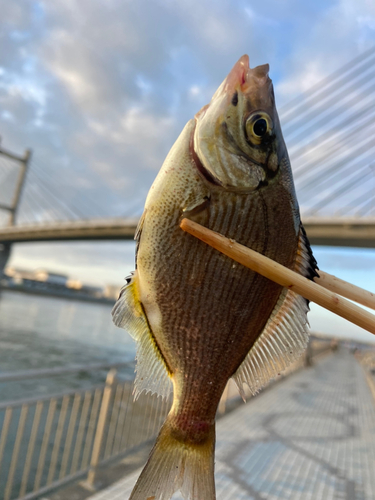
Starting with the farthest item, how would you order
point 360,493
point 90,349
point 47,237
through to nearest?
1. point 90,349
2. point 47,237
3. point 360,493

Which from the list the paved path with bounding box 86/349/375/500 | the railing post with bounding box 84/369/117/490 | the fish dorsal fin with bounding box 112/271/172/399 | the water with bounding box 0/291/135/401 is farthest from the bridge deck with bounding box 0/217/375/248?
the fish dorsal fin with bounding box 112/271/172/399

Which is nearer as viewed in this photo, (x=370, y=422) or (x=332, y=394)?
(x=370, y=422)

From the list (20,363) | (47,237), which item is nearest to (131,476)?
(20,363)

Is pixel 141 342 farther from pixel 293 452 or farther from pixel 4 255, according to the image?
pixel 4 255

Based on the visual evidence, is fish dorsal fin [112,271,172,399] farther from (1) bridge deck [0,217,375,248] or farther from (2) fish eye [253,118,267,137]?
(1) bridge deck [0,217,375,248]

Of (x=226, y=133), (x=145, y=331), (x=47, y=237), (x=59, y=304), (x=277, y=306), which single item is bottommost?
(x=59, y=304)

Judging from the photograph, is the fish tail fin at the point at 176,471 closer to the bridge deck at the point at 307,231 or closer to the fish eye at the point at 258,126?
the fish eye at the point at 258,126

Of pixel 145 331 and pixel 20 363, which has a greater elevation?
pixel 145 331

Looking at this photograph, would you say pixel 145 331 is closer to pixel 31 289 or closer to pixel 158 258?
pixel 158 258
